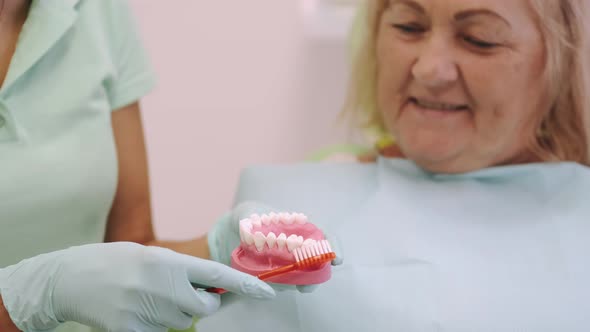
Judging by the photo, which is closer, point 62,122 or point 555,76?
point 62,122

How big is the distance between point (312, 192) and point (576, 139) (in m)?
0.48

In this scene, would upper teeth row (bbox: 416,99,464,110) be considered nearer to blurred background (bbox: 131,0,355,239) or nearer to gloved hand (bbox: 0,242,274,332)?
gloved hand (bbox: 0,242,274,332)

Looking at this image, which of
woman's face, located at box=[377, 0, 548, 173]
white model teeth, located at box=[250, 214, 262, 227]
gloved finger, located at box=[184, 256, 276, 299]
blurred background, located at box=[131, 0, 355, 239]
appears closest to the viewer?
gloved finger, located at box=[184, 256, 276, 299]

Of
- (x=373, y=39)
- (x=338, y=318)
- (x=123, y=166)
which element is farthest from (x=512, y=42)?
(x=123, y=166)

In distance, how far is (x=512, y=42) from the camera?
1.04 metres

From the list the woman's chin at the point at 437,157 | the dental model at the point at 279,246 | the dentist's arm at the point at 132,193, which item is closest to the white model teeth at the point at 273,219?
the dental model at the point at 279,246

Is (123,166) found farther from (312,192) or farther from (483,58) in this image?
(483,58)

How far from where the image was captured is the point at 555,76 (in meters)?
1.08

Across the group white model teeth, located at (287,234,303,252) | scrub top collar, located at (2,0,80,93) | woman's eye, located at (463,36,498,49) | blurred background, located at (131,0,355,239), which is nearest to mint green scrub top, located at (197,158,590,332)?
white model teeth, located at (287,234,303,252)

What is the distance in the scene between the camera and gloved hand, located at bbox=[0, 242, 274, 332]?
0.71m

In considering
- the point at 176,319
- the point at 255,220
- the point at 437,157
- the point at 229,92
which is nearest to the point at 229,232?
the point at 255,220

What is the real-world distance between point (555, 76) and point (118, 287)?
0.77 m

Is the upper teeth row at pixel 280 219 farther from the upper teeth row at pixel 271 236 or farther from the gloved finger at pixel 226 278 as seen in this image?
the gloved finger at pixel 226 278

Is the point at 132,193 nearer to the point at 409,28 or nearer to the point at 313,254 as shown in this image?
the point at 313,254
